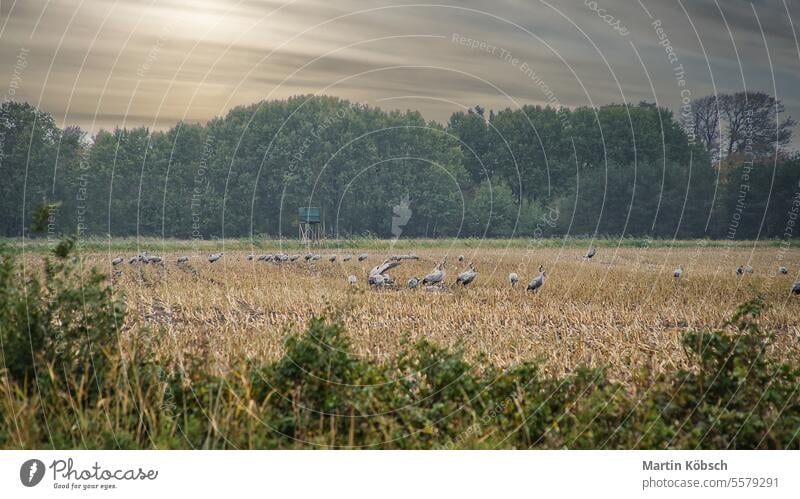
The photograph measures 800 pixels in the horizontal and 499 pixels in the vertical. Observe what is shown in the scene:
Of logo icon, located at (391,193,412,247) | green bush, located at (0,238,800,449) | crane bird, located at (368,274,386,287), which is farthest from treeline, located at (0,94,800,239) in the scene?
green bush, located at (0,238,800,449)

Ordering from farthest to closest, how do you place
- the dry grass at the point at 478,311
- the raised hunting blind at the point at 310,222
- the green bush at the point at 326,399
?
the raised hunting blind at the point at 310,222 → the dry grass at the point at 478,311 → the green bush at the point at 326,399

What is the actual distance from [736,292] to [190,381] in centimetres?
1843

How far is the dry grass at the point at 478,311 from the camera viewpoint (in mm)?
12336

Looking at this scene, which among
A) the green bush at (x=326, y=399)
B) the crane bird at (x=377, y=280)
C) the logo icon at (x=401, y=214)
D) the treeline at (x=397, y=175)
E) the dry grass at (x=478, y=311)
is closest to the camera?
the green bush at (x=326, y=399)

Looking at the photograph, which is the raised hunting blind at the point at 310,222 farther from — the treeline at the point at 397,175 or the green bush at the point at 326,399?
the green bush at the point at 326,399
